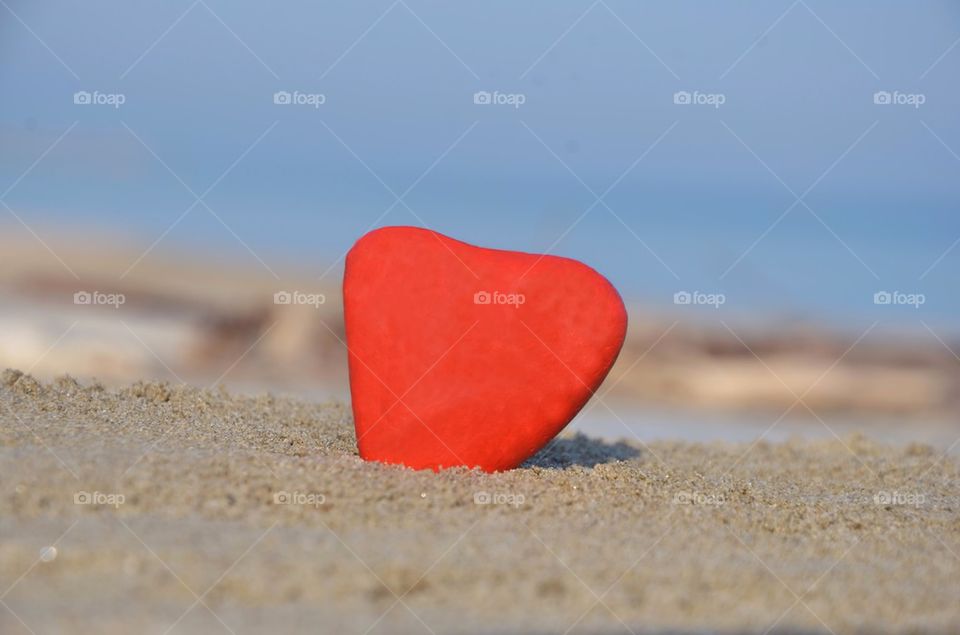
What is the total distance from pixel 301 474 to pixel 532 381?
1.32 meters

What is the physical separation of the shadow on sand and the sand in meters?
0.64

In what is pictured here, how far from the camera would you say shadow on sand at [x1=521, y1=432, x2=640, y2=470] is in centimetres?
609

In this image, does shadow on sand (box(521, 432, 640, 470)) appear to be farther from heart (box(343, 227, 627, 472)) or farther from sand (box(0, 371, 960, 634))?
heart (box(343, 227, 627, 472))

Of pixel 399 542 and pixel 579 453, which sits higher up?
pixel 579 453

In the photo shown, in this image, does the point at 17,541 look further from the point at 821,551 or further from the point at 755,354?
the point at 755,354

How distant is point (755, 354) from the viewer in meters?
14.9

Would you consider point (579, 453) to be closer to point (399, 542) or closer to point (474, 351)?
point (474, 351)

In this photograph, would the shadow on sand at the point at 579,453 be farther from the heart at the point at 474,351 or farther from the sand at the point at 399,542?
the heart at the point at 474,351

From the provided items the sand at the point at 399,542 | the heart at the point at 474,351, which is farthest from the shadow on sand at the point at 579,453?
the heart at the point at 474,351

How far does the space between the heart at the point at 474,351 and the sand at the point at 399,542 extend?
26cm

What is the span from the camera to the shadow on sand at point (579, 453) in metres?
6.09

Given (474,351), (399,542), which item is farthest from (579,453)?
(399,542)

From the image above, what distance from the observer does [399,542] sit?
145 inches

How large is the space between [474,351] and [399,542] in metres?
1.58
